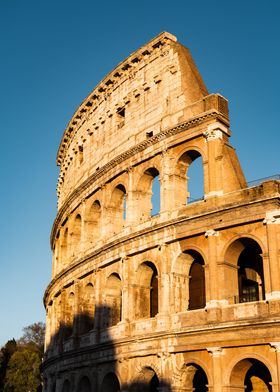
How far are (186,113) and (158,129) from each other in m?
1.89

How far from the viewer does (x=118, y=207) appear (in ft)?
90.7

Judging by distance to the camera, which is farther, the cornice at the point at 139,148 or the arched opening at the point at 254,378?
the cornice at the point at 139,148

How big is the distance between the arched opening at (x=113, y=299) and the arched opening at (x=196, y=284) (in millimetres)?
3951

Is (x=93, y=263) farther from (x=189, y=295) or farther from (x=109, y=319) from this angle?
(x=189, y=295)

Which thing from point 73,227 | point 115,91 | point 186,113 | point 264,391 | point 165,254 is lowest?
point 264,391

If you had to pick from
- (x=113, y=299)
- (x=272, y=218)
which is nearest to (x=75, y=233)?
(x=113, y=299)

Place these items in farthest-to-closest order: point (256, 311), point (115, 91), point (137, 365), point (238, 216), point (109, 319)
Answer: point (115, 91) < point (109, 319) < point (137, 365) < point (238, 216) < point (256, 311)

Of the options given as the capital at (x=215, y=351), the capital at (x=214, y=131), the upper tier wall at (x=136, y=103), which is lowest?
the capital at (x=215, y=351)

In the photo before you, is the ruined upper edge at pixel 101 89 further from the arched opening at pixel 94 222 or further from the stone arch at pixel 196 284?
the stone arch at pixel 196 284

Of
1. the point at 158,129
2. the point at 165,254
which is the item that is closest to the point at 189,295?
the point at 165,254

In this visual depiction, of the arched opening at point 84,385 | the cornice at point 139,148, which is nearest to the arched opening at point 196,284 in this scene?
the cornice at point 139,148

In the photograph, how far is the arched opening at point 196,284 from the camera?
22656mm

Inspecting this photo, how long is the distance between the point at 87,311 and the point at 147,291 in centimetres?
504

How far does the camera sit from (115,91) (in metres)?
29.9
